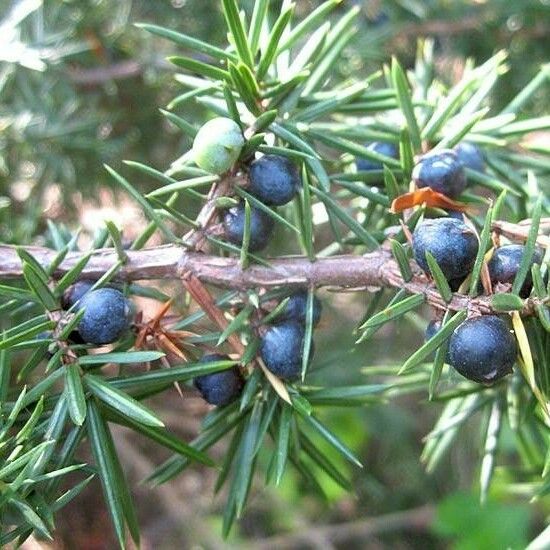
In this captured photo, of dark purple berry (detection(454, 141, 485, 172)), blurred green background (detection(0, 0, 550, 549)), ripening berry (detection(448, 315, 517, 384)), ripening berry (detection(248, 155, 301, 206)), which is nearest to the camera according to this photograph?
ripening berry (detection(448, 315, 517, 384))

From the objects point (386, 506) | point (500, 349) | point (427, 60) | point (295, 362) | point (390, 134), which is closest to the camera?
point (500, 349)

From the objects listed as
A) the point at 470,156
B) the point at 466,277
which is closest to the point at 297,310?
the point at 466,277

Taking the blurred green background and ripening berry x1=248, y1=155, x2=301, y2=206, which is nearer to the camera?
ripening berry x1=248, y1=155, x2=301, y2=206

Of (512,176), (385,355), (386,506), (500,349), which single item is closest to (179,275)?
(500,349)

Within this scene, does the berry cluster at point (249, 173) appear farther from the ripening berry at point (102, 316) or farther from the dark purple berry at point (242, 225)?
the ripening berry at point (102, 316)

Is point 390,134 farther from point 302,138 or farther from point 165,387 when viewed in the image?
point 165,387

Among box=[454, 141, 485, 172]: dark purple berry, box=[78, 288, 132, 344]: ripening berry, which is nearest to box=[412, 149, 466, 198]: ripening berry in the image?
box=[454, 141, 485, 172]: dark purple berry

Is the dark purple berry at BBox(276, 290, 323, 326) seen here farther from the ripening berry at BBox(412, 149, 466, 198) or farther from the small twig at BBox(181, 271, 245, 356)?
the ripening berry at BBox(412, 149, 466, 198)
